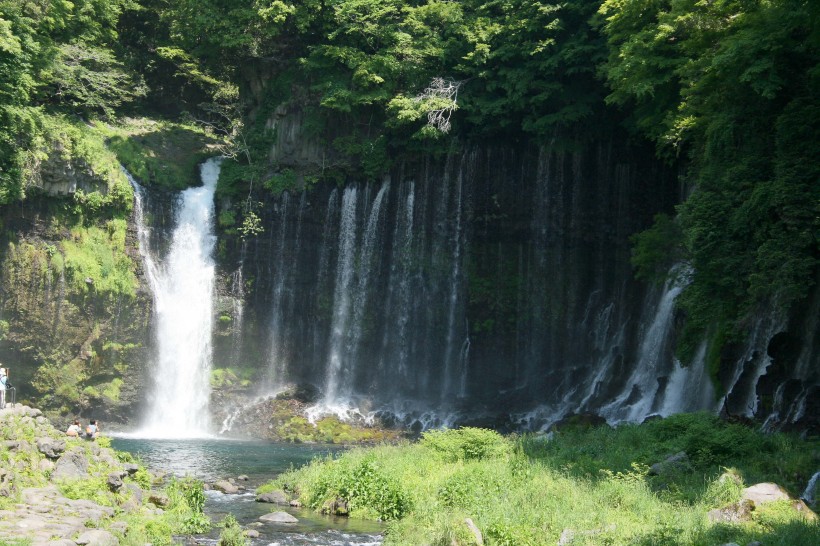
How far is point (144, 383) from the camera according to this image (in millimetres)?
30703

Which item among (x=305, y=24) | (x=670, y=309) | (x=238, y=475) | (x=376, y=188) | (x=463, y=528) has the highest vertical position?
(x=305, y=24)

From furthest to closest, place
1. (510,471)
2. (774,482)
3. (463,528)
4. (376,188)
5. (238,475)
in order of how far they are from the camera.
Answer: (376,188) < (238,475) < (510,471) < (774,482) < (463,528)

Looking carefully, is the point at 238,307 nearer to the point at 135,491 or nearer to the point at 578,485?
the point at 135,491

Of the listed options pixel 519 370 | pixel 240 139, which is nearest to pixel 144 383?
pixel 240 139

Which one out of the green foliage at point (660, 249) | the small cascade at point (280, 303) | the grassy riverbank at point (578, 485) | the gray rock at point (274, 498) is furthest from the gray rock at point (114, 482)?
the small cascade at point (280, 303)

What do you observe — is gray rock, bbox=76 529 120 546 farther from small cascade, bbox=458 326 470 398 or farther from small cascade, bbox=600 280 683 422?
small cascade, bbox=458 326 470 398

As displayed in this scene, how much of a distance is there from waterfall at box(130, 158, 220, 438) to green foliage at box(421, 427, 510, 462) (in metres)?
14.3

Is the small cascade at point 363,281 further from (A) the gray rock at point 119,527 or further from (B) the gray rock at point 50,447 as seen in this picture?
(A) the gray rock at point 119,527

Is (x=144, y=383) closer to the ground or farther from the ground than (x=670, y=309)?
closer to the ground

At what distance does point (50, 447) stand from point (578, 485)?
29.5 feet

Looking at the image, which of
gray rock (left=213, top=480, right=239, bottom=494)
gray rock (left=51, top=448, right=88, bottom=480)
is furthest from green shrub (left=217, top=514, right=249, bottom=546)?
gray rock (left=213, top=480, right=239, bottom=494)

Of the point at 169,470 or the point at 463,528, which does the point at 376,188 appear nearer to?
the point at 169,470

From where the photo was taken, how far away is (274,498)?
55.1ft

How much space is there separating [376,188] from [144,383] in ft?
36.5
